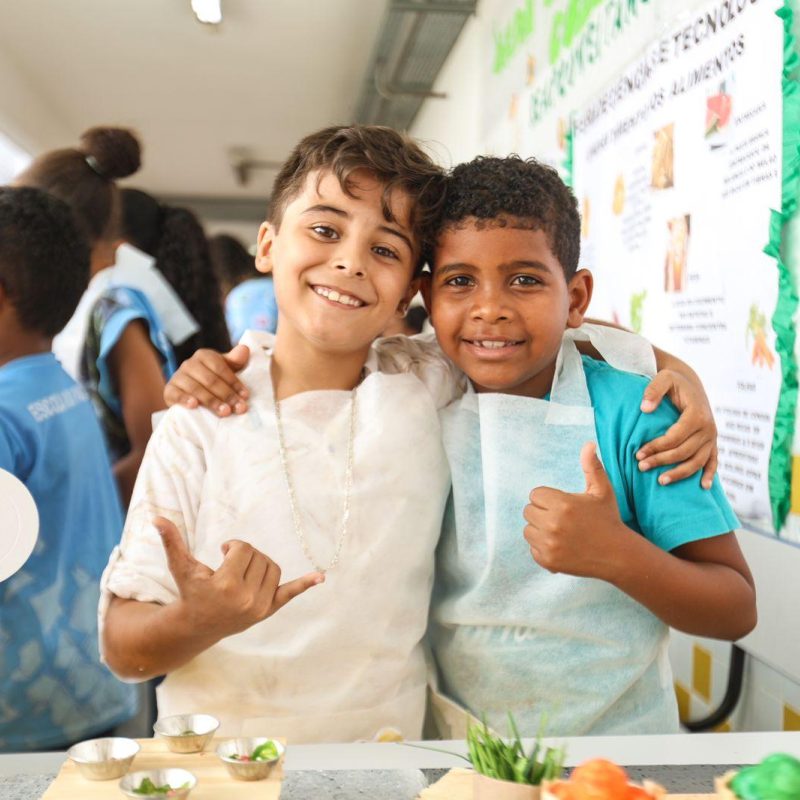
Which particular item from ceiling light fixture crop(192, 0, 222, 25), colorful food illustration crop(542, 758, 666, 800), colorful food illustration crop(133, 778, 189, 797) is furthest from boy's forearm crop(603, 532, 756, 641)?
ceiling light fixture crop(192, 0, 222, 25)

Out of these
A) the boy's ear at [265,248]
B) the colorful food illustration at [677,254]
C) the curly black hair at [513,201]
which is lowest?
the boy's ear at [265,248]

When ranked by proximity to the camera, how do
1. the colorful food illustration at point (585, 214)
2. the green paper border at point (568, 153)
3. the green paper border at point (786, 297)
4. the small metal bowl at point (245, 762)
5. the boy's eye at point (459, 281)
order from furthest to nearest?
1. the green paper border at point (568, 153)
2. the colorful food illustration at point (585, 214)
3. the green paper border at point (786, 297)
4. the boy's eye at point (459, 281)
5. the small metal bowl at point (245, 762)

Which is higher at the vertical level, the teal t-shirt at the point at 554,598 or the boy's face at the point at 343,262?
the boy's face at the point at 343,262

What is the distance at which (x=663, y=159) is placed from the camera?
1.79m

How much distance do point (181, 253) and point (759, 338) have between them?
5.11 ft

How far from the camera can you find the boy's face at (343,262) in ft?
3.36

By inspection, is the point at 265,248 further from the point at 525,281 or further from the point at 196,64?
the point at 196,64

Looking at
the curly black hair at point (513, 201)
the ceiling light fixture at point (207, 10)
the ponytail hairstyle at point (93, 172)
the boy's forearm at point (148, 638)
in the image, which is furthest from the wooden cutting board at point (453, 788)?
the ceiling light fixture at point (207, 10)

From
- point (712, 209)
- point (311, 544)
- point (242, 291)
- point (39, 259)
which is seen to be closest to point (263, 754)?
point (311, 544)

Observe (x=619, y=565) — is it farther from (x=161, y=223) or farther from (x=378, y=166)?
(x=161, y=223)

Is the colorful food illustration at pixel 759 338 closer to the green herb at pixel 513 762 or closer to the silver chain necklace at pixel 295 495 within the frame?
the silver chain necklace at pixel 295 495

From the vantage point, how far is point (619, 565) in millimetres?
882

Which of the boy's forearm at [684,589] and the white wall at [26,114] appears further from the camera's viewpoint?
the white wall at [26,114]

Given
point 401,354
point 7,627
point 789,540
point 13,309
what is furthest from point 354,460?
point 789,540
